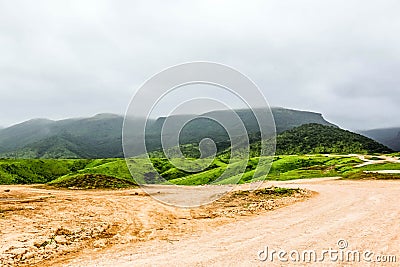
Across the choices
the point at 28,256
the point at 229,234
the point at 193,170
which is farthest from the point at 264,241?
the point at 193,170

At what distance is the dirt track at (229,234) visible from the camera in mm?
11328

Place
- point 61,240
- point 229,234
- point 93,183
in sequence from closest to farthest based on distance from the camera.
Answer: point 61,240 < point 229,234 < point 93,183

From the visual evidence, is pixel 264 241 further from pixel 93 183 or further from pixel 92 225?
pixel 93 183

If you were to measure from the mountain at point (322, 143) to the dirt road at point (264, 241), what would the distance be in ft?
410

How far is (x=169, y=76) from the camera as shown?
1464cm

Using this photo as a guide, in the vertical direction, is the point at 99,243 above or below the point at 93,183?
below

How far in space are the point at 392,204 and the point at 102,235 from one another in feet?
59.3

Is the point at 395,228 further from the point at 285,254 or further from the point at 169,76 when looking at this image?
the point at 169,76

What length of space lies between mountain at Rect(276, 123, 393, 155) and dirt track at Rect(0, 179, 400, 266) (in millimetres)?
123107

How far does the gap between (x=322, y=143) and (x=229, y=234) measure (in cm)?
14751

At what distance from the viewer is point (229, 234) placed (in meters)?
14.8

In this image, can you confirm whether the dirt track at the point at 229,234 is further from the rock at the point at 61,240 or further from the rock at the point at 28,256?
the rock at the point at 61,240

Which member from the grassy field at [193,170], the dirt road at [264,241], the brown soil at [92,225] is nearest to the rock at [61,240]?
the brown soil at [92,225]

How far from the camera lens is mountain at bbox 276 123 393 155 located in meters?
139
